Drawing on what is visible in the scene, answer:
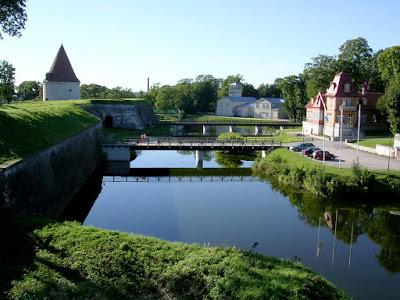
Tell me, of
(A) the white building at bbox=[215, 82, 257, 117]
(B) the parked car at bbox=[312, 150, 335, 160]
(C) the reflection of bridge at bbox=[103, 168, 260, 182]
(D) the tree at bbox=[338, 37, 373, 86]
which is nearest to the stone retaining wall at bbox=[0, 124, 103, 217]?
(C) the reflection of bridge at bbox=[103, 168, 260, 182]

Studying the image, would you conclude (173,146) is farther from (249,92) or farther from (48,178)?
(249,92)

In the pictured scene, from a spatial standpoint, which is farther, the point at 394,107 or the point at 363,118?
the point at 363,118

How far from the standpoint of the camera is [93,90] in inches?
3954

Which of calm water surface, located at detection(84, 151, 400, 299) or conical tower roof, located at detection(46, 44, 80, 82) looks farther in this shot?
conical tower roof, located at detection(46, 44, 80, 82)

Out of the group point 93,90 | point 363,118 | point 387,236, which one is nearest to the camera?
point 387,236

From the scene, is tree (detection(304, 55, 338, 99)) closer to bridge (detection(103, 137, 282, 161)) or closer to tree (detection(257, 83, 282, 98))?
bridge (detection(103, 137, 282, 161))

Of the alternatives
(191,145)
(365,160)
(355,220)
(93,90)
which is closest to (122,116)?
(191,145)

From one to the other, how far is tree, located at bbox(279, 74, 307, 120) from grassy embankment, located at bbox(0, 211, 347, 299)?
196 ft

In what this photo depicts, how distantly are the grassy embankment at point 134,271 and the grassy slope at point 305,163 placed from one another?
17.2 m

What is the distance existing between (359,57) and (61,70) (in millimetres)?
41395

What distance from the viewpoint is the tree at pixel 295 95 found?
70.6 meters

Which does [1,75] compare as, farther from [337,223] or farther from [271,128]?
[271,128]

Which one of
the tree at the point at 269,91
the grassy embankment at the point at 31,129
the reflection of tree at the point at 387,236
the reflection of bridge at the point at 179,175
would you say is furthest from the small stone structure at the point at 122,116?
the tree at the point at 269,91

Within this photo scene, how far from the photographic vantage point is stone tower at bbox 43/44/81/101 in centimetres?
5964
